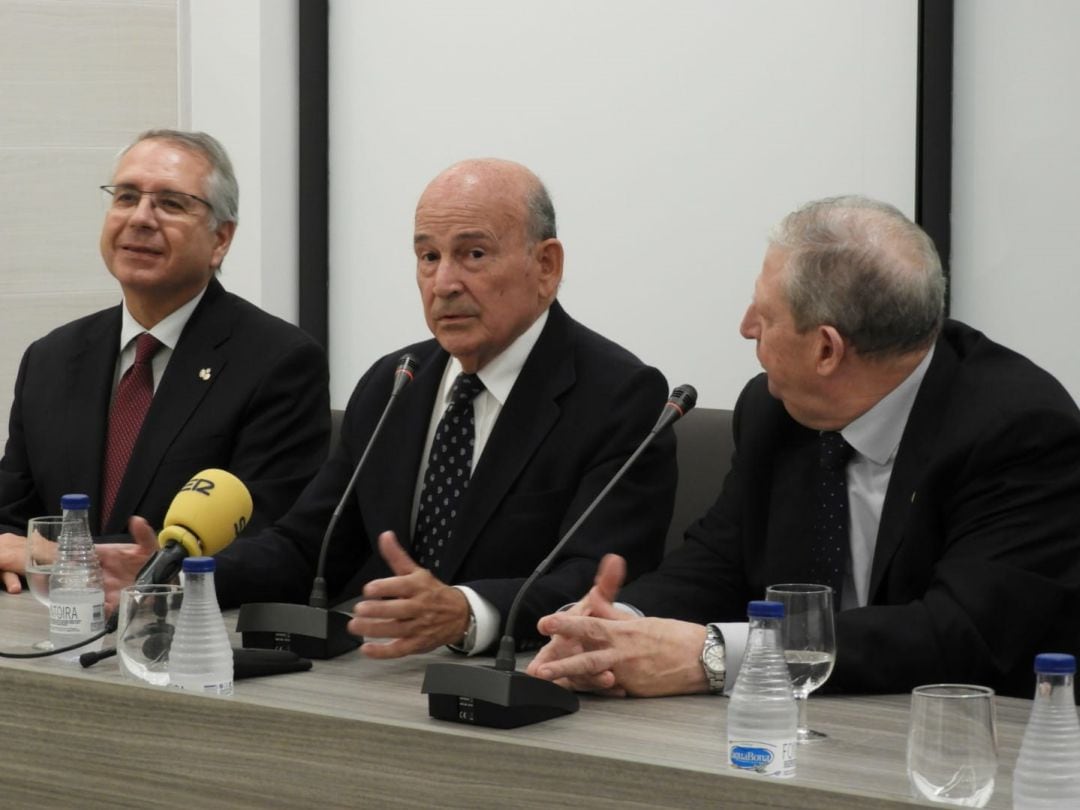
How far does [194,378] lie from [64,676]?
1.25 metres

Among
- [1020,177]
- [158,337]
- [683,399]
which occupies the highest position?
[1020,177]

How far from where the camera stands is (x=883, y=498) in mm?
2568

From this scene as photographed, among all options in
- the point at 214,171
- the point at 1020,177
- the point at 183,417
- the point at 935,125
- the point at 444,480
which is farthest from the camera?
the point at 935,125

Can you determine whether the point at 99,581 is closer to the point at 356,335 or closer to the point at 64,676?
the point at 64,676

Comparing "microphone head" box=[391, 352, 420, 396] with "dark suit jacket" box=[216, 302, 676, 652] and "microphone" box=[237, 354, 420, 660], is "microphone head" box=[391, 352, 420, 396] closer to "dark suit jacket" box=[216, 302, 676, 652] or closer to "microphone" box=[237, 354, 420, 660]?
"microphone" box=[237, 354, 420, 660]

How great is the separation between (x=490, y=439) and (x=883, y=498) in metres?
0.68

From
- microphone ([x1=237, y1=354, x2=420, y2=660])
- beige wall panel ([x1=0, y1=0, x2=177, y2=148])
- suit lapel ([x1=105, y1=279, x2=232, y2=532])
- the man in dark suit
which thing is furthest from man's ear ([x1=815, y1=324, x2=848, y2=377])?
beige wall panel ([x1=0, y1=0, x2=177, y2=148])

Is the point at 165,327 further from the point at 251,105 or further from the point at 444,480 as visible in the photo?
the point at 251,105

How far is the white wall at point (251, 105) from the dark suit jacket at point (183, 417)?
5.19 feet

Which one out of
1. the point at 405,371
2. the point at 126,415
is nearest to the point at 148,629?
the point at 405,371

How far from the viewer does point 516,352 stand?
2986 mm

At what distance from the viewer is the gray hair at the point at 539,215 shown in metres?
3.01

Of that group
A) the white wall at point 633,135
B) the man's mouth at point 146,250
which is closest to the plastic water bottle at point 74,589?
the man's mouth at point 146,250

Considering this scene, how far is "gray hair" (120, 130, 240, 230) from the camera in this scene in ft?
11.8
